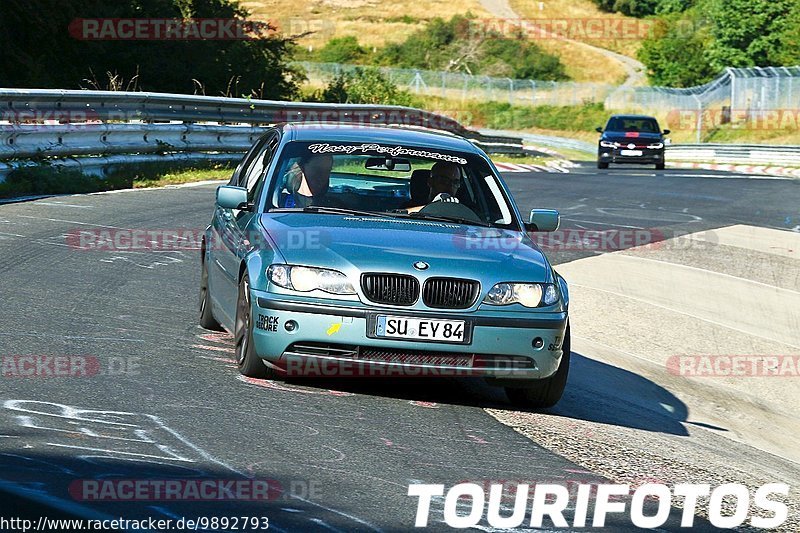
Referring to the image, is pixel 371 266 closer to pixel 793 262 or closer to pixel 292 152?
pixel 292 152

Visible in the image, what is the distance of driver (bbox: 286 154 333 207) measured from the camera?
8.41 m

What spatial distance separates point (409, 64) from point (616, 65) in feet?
57.9

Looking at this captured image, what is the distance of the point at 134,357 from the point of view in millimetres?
8070

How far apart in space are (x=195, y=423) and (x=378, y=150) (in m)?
2.88

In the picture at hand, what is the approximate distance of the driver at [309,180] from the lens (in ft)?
27.6

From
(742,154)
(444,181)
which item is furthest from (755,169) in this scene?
(444,181)

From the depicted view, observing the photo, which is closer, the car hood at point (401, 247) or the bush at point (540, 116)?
the car hood at point (401, 247)

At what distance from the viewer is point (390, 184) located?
8852 millimetres

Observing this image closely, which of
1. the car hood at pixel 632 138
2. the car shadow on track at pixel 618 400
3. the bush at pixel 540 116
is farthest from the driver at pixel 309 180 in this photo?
the bush at pixel 540 116

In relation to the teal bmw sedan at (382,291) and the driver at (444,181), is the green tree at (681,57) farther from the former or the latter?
the teal bmw sedan at (382,291)

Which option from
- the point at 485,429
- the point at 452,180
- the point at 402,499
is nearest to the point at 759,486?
the point at 485,429

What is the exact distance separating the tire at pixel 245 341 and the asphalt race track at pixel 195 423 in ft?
0.27

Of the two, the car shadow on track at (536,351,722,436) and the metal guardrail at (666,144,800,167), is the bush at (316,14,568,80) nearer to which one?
the metal guardrail at (666,144,800,167)

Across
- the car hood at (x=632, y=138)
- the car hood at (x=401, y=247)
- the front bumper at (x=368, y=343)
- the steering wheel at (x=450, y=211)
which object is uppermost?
the steering wheel at (x=450, y=211)
